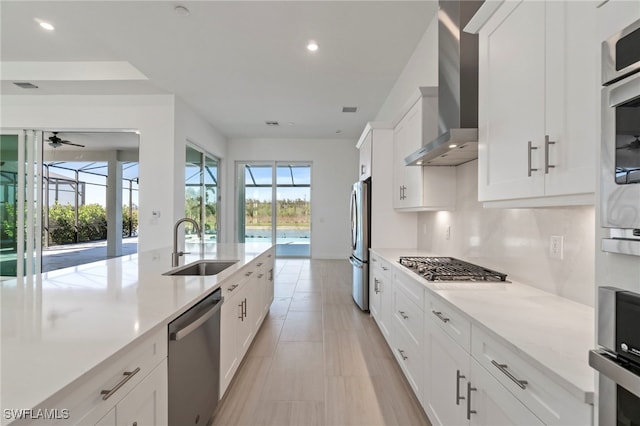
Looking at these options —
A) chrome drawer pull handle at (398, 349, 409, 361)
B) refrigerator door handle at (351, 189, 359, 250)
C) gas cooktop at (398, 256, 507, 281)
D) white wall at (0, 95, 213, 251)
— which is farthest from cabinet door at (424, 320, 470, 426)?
white wall at (0, 95, 213, 251)

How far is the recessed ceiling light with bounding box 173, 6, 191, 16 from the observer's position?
285 centimetres

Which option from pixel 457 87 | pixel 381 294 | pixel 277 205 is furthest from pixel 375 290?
pixel 277 205

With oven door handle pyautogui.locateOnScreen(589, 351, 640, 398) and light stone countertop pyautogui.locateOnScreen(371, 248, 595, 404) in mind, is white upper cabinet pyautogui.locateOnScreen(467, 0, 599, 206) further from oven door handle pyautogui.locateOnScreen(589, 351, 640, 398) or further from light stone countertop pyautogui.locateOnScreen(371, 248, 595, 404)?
oven door handle pyautogui.locateOnScreen(589, 351, 640, 398)

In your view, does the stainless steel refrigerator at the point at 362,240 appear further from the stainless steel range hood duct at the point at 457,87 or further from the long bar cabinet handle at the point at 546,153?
the long bar cabinet handle at the point at 546,153

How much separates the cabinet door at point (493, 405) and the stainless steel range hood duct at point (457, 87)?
4.11 ft

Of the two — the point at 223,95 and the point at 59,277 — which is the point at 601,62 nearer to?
the point at 59,277

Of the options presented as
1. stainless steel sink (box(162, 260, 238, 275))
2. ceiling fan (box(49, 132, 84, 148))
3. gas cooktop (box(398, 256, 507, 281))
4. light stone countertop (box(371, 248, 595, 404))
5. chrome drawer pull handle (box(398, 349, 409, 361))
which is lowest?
chrome drawer pull handle (box(398, 349, 409, 361))

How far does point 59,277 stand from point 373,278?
2.82 m

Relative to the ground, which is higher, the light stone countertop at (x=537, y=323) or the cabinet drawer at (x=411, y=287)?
the light stone countertop at (x=537, y=323)

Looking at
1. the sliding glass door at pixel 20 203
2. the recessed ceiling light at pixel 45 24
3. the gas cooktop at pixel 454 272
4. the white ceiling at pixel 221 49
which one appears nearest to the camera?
the gas cooktop at pixel 454 272

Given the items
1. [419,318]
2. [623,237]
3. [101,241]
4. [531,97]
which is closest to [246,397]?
[419,318]

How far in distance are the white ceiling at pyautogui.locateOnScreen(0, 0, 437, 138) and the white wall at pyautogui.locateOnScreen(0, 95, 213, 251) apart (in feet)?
0.74

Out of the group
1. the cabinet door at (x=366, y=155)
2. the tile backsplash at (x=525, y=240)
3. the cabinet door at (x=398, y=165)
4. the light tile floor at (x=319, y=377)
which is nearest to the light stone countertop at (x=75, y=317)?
the light tile floor at (x=319, y=377)

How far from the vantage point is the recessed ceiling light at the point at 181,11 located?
285 cm
